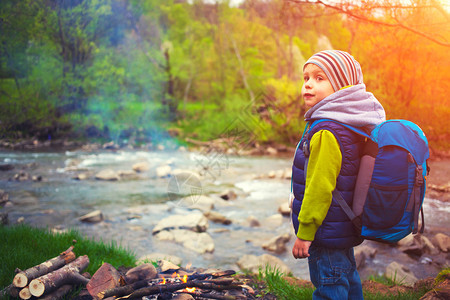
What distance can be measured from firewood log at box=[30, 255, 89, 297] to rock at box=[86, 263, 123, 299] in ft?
0.36

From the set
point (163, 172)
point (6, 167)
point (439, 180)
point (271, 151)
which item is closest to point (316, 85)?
point (439, 180)

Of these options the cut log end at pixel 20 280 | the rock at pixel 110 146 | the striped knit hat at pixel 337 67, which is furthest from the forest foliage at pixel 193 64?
the cut log end at pixel 20 280

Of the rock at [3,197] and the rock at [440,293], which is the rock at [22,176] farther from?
the rock at [440,293]

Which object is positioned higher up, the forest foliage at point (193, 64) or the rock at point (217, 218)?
the forest foliage at point (193, 64)

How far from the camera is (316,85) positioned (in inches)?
77.0

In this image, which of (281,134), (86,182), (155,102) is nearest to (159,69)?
(155,102)

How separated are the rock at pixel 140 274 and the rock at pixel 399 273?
9.17 feet

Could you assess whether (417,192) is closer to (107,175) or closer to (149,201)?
(149,201)

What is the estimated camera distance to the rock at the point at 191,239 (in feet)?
16.8

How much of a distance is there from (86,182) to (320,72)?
26.9 feet

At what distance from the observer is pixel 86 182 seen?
8.96 metres

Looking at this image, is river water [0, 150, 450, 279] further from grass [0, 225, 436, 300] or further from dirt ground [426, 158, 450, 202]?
grass [0, 225, 436, 300]

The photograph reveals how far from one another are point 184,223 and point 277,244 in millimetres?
1626

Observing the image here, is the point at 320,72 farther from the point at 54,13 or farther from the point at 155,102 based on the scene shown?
the point at 155,102
